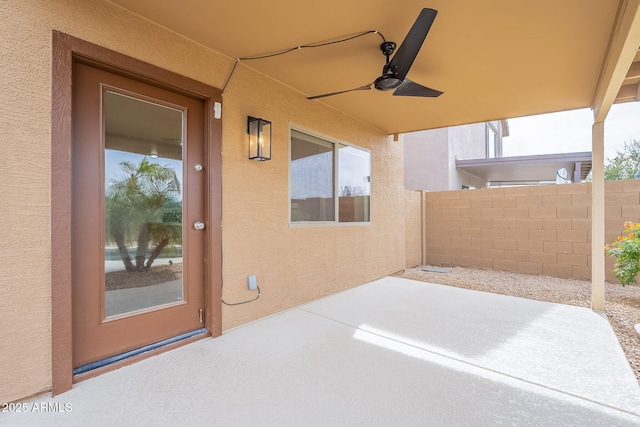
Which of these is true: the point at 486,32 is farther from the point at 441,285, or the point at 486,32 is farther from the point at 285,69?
the point at 441,285

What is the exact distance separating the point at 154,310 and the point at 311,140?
2562 millimetres

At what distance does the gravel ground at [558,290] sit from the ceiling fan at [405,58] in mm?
2743

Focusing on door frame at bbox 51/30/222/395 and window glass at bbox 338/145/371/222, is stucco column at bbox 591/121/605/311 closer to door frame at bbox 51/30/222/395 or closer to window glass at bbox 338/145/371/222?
window glass at bbox 338/145/371/222

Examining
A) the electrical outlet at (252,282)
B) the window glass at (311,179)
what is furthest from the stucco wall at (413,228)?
the electrical outlet at (252,282)

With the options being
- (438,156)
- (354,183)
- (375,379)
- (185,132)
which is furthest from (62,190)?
(438,156)

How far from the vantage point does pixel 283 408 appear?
5.51 ft

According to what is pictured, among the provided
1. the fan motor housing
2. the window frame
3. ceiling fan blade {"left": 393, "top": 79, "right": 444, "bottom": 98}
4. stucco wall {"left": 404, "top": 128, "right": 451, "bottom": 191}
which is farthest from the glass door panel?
stucco wall {"left": 404, "top": 128, "right": 451, "bottom": 191}

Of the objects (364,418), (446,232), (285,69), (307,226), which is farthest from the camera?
(446,232)

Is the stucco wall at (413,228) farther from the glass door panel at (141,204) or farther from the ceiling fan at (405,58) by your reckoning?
the glass door panel at (141,204)

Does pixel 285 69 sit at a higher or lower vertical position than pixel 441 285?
higher

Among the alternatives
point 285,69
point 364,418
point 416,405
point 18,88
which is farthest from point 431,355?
point 18,88

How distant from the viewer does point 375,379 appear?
1.97 metres

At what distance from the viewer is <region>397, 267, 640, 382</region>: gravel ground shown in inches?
110

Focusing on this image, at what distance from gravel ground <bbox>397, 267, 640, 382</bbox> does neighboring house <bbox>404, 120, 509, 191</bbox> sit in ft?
10.5
